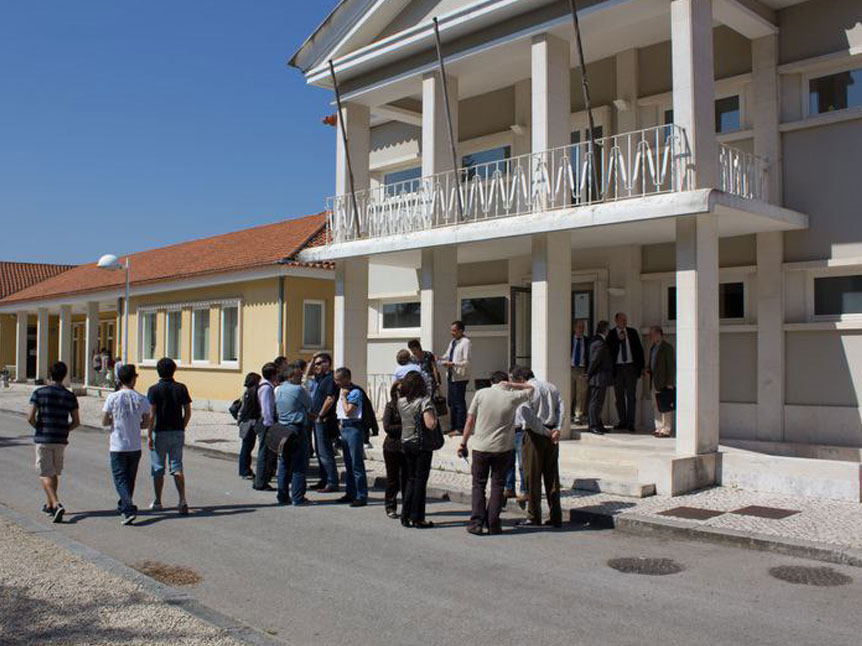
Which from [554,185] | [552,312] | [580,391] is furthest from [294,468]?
[580,391]

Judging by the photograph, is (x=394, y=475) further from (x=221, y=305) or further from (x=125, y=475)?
(x=221, y=305)

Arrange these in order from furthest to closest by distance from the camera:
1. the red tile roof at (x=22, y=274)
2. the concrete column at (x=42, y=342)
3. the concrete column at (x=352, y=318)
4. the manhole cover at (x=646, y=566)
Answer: the red tile roof at (x=22, y=274)
the concrete column at (x=42, y=342)
the concrete column at (x=352, y=318)
the manhole cover at (x=646, y=566)

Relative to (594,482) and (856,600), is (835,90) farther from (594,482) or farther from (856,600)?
(856,600)

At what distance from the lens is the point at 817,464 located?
31.8 ft

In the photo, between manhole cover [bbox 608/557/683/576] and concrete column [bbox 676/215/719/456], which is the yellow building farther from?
manhole cover [bbox 608/557/683/576]

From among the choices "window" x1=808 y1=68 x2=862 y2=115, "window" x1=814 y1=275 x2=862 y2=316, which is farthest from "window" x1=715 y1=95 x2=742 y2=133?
"window" x1=814 y1=275 x2=862 y2=316

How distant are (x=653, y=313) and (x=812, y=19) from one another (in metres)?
4.86

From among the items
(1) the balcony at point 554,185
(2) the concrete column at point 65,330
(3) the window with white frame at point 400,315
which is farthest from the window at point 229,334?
(2) the concrete column at point 65,330

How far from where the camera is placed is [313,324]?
22.3 meters

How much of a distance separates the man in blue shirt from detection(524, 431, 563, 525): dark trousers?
83.9 inches

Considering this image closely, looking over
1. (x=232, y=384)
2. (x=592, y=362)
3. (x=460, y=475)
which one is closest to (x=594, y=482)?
(x=460, y=475)

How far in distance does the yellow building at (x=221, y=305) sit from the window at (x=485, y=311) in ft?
19.2

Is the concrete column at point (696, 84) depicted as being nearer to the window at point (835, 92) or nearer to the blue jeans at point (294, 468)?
the window at point (835, 92)

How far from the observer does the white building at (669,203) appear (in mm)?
10656
